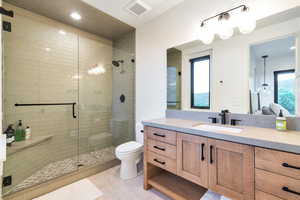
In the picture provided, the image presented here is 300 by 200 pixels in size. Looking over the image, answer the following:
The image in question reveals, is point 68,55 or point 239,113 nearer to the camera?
point 239,113

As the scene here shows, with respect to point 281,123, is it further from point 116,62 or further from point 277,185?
point 116,62

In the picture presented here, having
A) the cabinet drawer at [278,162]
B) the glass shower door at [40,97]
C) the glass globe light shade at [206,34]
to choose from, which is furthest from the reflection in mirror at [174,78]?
the glass shower door at [40,97]

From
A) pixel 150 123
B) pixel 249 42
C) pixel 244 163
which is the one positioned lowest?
pixel 244 163

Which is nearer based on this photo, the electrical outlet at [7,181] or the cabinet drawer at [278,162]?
the cabinet drawer at [278,162]

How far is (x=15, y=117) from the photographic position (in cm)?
203

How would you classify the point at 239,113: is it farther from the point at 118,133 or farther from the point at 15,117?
the point at 15,117

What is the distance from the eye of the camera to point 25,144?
80.0 inches

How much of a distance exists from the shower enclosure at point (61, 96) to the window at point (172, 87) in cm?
91

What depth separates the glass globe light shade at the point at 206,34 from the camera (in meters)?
1.64

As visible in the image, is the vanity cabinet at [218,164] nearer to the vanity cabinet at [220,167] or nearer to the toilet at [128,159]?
the vanity cabinet at [220,167]

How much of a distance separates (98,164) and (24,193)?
2.97 feet

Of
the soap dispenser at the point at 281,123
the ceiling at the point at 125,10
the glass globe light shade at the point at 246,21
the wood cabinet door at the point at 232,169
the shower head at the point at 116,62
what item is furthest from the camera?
the shower head at the point at 116,62

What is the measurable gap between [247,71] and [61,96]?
9.62ft

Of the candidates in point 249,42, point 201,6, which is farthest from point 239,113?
point 201,6
